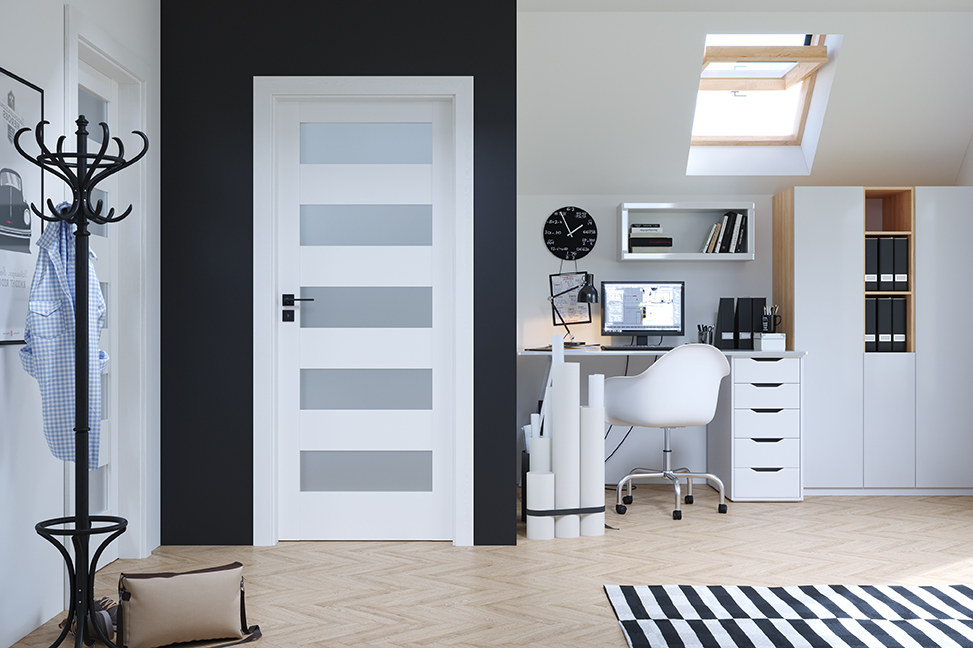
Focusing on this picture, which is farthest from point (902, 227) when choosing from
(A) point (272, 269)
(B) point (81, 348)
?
(B) point (81, 348)

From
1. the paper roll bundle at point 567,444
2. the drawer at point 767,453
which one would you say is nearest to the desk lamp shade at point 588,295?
the paper roll bundle at point 567,444

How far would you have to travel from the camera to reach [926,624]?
2322mm

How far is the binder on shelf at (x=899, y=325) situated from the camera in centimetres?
427

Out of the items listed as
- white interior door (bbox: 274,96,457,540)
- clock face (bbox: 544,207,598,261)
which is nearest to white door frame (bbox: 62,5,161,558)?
white interior door (bbox: 274,96,457,540)

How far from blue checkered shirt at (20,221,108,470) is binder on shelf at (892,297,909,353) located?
13.4 ft

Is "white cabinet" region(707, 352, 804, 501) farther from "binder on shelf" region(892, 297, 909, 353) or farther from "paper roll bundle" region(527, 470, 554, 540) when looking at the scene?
"paper roll bundle" region(527, 470, 554, 540)

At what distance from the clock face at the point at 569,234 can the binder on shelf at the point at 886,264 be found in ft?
5.38

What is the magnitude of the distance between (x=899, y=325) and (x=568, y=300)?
1923mm

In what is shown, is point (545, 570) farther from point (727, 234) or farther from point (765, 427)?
point (727, 234)

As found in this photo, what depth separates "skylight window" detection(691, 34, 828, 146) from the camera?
4.28 metres

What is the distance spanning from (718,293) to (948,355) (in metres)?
1.33

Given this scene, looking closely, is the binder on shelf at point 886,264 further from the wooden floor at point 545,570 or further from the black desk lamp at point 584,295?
the black desk lamp at point 584,295

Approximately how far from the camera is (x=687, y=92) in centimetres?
425

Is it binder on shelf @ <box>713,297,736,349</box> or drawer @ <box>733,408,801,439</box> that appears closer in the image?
drawer @ <box>733,408,801,439</box>
